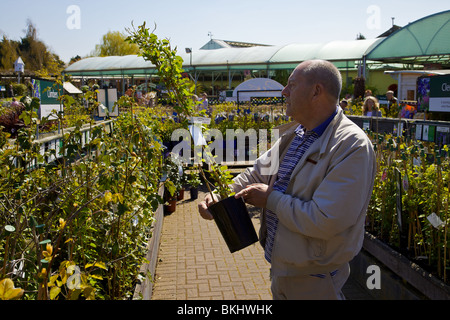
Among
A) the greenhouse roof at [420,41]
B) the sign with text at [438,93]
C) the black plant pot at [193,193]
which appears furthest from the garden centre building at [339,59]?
the black plant pot at [193,193]

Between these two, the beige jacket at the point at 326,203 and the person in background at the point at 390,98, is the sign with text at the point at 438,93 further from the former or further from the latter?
the beige jacket at the point at 326,203

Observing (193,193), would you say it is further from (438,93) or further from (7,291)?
(7,291)

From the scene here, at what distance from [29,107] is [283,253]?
5.02ft

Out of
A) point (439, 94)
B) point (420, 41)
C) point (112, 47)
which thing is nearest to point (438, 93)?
point (439, 94)

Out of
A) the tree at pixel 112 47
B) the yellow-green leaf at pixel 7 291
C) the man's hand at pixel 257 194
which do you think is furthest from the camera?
the tree at pixel 112 47

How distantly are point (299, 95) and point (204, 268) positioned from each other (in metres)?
2.70

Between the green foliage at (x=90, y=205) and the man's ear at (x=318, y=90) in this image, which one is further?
the green foliage at (x=90, y=205)

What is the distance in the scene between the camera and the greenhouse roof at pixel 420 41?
17188mm

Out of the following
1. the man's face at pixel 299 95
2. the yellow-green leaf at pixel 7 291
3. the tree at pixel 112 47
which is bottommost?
the yellow-green leaf at pixel 7 291

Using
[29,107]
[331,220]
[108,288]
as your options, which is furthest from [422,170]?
[29,107]

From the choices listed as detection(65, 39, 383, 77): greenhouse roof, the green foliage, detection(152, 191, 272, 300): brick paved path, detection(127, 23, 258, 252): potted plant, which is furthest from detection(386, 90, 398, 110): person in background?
detection(65, 39, 383, 77): greenhouse roof

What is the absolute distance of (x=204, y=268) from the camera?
4.15 meters

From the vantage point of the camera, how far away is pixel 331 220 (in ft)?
5.49

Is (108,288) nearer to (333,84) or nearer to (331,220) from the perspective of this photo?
(331,220)
